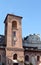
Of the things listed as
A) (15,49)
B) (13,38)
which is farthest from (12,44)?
(13,38)

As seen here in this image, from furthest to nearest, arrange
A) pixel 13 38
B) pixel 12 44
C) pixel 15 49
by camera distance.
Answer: pixel 13 38, pixel 12 44, pixel 15 49

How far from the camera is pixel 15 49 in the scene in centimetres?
4372

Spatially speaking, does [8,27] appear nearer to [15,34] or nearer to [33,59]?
[15,34]

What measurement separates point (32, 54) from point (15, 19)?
9021 mm

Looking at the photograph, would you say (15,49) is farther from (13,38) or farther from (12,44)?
(13,38)

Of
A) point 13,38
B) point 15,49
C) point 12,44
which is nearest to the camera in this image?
point 15,49

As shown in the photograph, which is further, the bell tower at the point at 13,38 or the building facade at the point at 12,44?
the bell tower at the point at 13,38

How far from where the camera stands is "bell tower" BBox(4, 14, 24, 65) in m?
43.1

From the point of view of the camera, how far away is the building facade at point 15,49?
43031 mm

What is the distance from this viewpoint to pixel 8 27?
4472 centimetres

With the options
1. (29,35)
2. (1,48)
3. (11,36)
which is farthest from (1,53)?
(29,35)

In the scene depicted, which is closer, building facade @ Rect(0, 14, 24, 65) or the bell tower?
building facade @ Rect(0, 14, 24, 65)

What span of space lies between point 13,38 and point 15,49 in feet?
8.46

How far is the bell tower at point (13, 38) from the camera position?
43.1m
